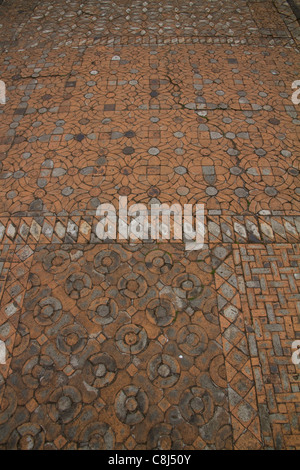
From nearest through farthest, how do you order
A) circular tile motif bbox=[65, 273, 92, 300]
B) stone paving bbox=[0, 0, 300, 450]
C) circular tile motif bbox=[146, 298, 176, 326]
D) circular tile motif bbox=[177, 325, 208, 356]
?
stone paving bbox=[0, 0, 300, 450] < circular tile motif bbox=[177, 325, 208, 356] < circular tile motif bbox=[146, 298, 176, 326] < circular tile motif bbox=[65, 273, 92, 300]

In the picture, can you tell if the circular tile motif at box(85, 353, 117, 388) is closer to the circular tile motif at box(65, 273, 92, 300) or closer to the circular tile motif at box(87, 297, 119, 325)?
the circular tile motif at box(87, 297, 119, 325)

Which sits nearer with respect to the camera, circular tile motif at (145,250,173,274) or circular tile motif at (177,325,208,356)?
circular tile motif at (177,325,208,356)

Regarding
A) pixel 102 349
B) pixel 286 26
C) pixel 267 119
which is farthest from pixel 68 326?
pixel 286 26

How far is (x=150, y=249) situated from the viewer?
255 cm

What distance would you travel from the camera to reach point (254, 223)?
2.68 meters

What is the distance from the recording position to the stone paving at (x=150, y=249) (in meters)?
1.94

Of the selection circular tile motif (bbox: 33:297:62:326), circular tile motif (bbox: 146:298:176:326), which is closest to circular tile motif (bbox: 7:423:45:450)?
circular tile motif (bbox: 33:297:62:326)

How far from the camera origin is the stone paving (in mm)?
1941

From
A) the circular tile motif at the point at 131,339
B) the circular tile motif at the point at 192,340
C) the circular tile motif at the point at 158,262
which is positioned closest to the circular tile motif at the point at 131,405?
the circular tile motif at the point at 131,339

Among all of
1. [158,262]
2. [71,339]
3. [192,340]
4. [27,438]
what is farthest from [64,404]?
[158,262]

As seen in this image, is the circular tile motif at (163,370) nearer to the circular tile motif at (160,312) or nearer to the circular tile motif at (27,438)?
the circular tile motif at (160,312)

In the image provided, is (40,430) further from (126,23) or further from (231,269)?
(126,23)

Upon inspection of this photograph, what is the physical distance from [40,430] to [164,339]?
0.93 m

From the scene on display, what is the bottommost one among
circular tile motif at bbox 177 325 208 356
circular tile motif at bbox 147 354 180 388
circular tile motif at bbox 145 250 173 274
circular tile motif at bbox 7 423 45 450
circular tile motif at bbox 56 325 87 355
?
circular tile motif at bbox 7 423 45 450
